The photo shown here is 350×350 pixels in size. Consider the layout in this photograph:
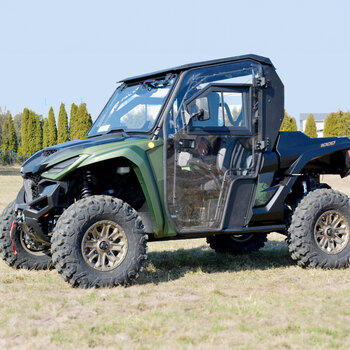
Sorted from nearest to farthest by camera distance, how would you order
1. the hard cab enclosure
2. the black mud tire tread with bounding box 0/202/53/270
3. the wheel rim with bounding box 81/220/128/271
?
the wheel rim with bounding box 81/220/128/271
the hard cab enclosure
the black mud tire tread with bounding box 0/202/53/270

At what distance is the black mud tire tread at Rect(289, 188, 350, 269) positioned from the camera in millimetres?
7191

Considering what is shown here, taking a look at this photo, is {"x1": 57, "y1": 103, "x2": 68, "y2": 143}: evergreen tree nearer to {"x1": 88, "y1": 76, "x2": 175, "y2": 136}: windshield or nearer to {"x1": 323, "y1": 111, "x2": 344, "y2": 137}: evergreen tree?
{"x1": 323, "y1": 111, "x2": 344, "y2": 137}: evergreen tree

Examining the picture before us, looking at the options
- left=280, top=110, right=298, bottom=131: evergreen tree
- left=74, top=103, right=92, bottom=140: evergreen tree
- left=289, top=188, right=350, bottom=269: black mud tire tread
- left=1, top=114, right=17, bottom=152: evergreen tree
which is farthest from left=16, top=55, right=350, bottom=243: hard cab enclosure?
left=1, top=114, right=17, bottom=152: evergreen tree

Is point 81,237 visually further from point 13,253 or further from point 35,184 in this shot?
point 13,253

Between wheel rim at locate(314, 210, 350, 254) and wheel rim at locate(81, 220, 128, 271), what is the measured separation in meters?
2.45

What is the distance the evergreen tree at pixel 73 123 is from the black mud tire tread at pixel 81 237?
4897 cm

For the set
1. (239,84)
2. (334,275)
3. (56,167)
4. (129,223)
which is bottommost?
(334,275)

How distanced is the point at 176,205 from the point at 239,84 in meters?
1.60

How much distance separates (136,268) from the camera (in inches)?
248

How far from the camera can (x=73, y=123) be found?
182ft

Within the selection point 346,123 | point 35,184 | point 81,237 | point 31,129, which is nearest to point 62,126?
point 31,129

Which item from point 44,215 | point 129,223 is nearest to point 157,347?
point 129,223

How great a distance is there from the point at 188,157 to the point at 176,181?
0.97 ft

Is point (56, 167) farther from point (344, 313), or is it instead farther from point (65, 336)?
point (344, 313)
